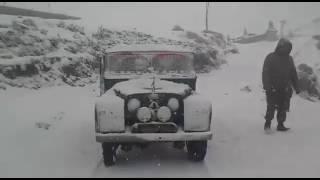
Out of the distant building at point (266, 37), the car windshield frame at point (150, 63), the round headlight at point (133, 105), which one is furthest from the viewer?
the distant building at point (266, 37)

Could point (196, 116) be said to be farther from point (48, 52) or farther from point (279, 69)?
point (48, 52)

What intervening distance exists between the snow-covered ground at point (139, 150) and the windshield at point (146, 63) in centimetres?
148

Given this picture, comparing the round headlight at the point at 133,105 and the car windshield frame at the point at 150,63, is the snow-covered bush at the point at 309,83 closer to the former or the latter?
the car windshield frame at the point at 150,63

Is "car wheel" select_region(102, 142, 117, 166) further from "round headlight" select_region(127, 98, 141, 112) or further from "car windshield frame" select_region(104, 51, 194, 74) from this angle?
"car windshield frame" select_region(104, 51, 194, 74)

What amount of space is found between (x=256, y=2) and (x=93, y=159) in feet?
280

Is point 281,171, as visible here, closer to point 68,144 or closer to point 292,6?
point 68,144

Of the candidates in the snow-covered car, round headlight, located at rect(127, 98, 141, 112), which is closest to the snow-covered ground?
the snow-covered car

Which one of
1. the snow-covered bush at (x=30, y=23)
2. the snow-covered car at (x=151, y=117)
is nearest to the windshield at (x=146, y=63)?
the snow-covered car at (x=151, y=117)

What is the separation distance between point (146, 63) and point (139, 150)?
66.4 inches

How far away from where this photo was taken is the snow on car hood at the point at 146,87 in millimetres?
6702

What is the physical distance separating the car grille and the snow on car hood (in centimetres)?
54

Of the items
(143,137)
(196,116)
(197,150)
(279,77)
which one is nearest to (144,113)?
(143,137)

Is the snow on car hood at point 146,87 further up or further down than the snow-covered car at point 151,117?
further up

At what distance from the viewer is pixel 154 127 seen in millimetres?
6434
